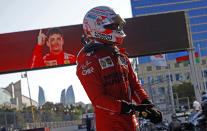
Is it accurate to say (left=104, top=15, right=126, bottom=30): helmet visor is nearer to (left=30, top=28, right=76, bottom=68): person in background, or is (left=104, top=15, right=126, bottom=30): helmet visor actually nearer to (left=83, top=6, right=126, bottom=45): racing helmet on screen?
(left=83, top=6, right=126, bottom=45): racing helmet on screen

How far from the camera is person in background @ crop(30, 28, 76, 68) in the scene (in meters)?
20.6

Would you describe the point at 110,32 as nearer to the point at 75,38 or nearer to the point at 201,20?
the point at 75,38

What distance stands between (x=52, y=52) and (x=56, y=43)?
61 centimetres

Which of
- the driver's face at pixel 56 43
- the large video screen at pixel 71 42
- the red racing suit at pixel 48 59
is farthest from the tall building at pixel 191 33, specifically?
the red racing suit at pixel 48 59

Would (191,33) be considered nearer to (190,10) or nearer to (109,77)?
(190,10)

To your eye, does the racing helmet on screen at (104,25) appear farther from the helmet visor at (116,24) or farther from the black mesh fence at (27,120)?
the black mesh fence at (27,120)

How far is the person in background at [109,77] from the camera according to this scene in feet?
8.12

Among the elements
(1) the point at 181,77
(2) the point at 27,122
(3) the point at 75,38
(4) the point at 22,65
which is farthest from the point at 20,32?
(1) the point at 181,77

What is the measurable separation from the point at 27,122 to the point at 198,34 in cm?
8158

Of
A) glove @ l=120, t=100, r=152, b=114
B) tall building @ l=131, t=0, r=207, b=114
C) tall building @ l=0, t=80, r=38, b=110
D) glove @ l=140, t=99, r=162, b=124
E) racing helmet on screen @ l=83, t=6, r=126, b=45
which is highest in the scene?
tall building @ l=131, t=0, r=207, b=114

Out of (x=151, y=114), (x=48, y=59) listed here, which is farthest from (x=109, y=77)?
(x=48, y=59)

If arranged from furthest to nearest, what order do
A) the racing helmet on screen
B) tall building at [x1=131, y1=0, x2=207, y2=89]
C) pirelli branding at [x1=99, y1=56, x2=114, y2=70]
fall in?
tall building at [x1=131, y1=0, x2=207, y2=89], the racing helmet on screen, pirelli branding at [x1=99, y1=56, x2=114, y2=70]

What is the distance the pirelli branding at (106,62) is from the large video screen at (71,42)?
17.7 metres

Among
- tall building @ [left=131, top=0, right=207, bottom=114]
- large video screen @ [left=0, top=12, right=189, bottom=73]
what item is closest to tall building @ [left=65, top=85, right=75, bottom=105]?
large video screen @ [left=0, top=12, right=189, bottom=73]
